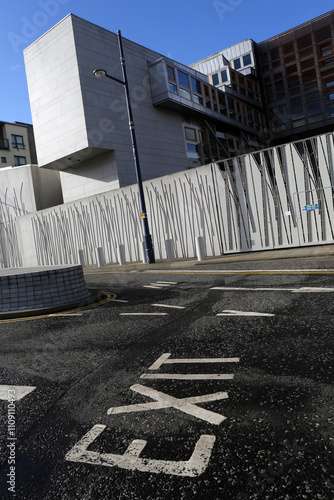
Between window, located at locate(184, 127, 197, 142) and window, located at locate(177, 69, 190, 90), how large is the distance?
12.4 ft

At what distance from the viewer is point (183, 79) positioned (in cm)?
3234

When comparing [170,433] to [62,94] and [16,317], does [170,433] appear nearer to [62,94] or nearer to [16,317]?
[16,317]

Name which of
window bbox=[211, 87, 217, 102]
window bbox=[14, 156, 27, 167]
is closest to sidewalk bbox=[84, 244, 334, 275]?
window bbox=[211, 87, 217, 102]

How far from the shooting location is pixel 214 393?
3125 millimetres

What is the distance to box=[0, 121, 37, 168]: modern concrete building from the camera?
5438 cm

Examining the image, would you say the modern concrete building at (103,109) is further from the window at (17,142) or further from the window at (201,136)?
the window at (17,142)

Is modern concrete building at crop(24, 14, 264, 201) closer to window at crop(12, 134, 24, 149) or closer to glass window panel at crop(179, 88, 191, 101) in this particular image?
glass window panel at crop(179, 88, 191, 101)

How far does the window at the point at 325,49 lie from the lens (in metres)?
46.6

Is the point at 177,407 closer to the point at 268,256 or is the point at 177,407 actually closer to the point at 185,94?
the point at 268,256

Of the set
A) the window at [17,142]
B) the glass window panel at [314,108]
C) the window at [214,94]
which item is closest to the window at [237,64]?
the glass window panel at [314,108]

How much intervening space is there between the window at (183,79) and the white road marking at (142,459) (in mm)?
33485

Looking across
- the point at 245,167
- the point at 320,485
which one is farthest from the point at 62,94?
the point at 320,485

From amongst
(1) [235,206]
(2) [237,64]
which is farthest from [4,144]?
(1) [235,206]

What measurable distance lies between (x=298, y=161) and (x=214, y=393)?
43.7ft
